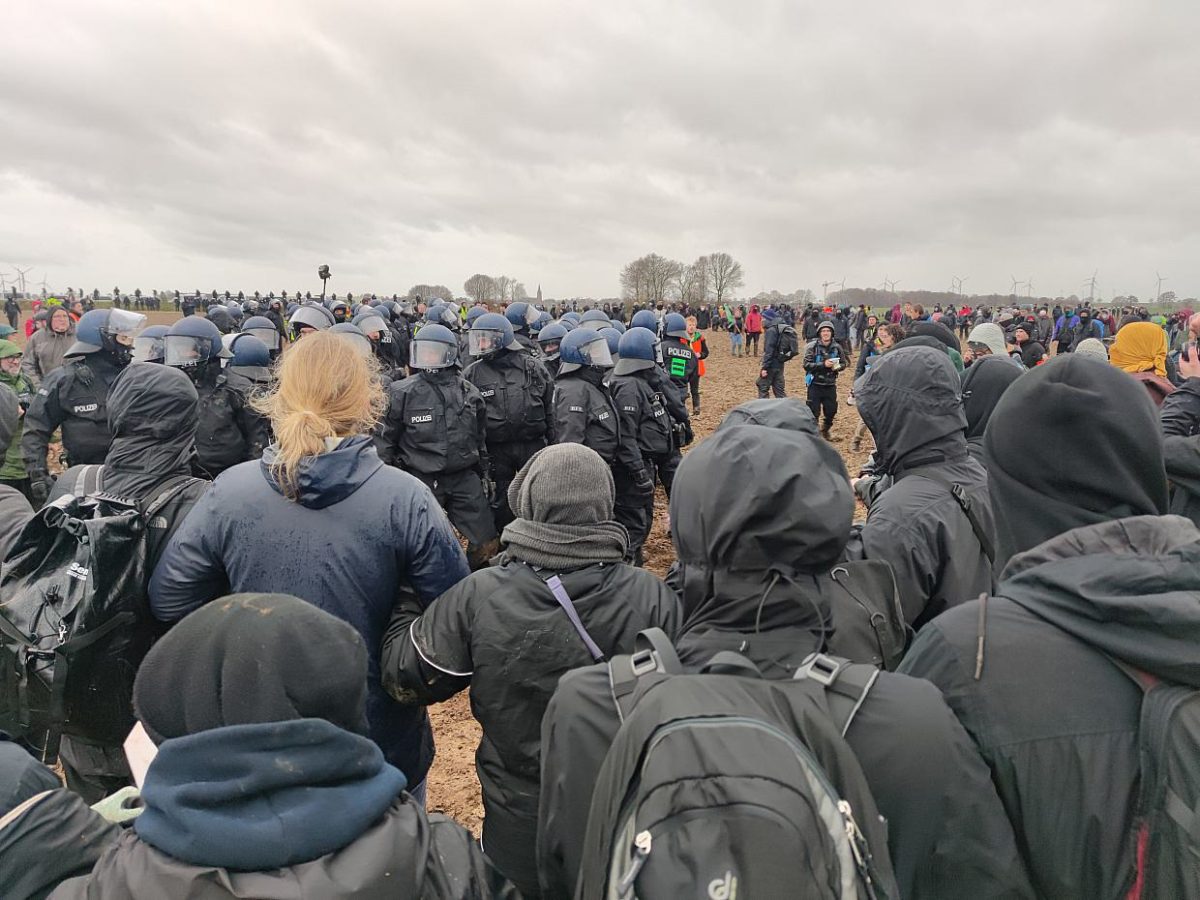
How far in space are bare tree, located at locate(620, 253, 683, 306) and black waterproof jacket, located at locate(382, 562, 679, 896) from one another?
63184mm

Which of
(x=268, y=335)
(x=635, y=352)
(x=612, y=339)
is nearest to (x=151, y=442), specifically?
(x=635, y=352)

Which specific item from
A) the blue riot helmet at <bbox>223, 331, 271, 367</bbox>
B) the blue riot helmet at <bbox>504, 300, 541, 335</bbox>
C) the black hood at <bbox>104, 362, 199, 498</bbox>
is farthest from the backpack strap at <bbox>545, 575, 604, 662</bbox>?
the blue riot helmet at <bbox>504, 300, 541, 335</bbox>

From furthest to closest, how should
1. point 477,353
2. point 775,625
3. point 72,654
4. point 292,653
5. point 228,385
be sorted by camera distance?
1. point 477,353
2. point 228,385
3. point 72,654
4. point 775,625
5. point 292,653

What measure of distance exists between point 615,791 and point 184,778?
673 mm

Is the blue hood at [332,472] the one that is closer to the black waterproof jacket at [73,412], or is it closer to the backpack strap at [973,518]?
the backpack strap at [973,518]

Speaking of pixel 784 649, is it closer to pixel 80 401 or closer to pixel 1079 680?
pixel 1079 680

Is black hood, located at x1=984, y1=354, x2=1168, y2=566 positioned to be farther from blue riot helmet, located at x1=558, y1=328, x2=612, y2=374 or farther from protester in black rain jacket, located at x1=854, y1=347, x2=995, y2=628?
blue riot helmet, located at x1=558, y1=328, x2=612, y2=374

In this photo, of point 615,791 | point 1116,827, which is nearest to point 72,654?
point 615,791

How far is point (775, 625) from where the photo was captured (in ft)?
4.39

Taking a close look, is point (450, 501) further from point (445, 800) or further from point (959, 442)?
point (959, 442)

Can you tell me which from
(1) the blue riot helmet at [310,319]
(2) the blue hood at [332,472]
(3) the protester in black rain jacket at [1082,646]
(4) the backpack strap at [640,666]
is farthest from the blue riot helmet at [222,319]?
(3) the protester in black rain jacket at [1082,646]

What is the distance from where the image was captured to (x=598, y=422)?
20.1 ft

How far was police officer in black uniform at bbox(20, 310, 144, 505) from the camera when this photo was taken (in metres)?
5.43

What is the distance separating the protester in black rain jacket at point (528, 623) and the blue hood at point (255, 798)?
0.98 metres
